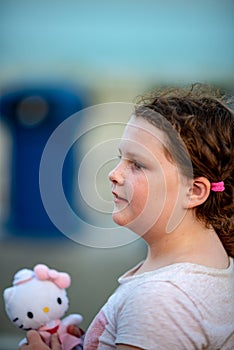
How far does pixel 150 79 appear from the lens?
363 centimetres

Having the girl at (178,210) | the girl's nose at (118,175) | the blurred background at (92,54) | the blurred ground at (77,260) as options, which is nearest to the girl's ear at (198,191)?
the girl at (178,210)

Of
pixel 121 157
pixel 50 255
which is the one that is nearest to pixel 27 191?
pixel 50 255

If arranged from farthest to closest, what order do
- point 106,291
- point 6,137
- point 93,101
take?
point 93,101, point 6,137, point 106,291

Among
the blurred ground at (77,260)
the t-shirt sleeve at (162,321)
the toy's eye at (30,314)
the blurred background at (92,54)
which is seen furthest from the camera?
the blurred background at (92,54)

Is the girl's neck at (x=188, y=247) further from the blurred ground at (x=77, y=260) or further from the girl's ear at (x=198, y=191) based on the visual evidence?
the blurred ground at (x=77, y=260)

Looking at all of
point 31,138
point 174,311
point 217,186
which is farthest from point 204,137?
point 31,138

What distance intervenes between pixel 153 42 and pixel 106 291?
1494 mm

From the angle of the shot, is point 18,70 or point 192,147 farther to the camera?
point 18,70

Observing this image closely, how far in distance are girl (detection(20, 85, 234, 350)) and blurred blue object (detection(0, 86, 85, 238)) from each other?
6.23ft

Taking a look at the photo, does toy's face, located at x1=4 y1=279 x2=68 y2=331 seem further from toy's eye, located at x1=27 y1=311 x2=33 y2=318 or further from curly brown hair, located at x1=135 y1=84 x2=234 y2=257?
curly brown hair, located at x1=135 y1=84 x2=234 y2=257

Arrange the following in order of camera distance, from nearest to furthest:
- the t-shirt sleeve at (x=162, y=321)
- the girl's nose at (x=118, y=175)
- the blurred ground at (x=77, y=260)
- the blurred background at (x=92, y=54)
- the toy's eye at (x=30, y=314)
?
the t-shirt sleeve at (x=162, y=321), the girl's nose at (x=118, y=175), the toy's eye at (x=30, y=314), the blurred ground at (x=77, y=260), the blurred background at (x=92, y=54)

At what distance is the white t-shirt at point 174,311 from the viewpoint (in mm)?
890

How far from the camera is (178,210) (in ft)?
3.22

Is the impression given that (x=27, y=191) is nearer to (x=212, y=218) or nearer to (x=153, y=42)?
(x=153, y=42)
